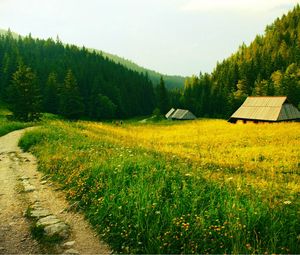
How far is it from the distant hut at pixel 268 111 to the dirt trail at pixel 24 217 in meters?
42.8

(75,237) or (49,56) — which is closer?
(75,237)

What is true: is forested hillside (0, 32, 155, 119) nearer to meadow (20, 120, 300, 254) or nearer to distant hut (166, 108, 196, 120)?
distant hut (166, 108, 196, 120)

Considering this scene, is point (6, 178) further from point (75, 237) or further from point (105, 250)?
point (105, 250)

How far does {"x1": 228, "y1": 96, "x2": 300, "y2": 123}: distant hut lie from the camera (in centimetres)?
4635

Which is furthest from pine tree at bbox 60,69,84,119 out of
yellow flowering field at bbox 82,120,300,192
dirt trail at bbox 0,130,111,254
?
dirt trail at bbox 0,130,111,254

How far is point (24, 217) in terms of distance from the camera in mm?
6738

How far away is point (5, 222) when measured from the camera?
21.3 feet

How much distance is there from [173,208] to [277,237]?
6.51ft

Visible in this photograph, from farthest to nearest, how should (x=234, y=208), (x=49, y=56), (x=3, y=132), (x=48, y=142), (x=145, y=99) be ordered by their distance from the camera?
(x=49, y=56)
(x=145, y=99)
(x=3, y=132)
(x=48, y=142)
(x=234, y=208)

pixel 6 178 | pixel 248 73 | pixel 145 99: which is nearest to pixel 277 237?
pixel 6 178

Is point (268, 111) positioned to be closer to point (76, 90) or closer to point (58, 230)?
point (76, 90)

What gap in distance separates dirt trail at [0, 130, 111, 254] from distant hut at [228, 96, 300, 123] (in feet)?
140

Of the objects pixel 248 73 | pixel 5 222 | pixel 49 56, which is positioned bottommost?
pixel 5 222

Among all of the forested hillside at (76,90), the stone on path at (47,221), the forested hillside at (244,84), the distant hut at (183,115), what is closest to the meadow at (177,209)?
the stone on path at (47,221)
